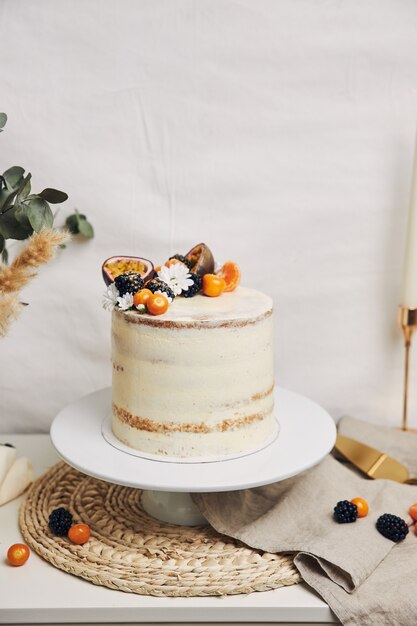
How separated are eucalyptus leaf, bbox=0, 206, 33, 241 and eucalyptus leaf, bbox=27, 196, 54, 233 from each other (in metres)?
0.03

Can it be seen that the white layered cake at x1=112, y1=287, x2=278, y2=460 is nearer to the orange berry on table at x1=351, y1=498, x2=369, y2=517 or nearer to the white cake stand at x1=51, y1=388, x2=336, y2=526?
the white cake stand at x1=51, y1=388, x2=336, y2=526

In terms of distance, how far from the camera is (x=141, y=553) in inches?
47.7

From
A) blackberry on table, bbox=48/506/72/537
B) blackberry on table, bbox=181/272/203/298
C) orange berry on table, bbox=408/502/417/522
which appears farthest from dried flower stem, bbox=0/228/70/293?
orange berry on table, bbox=408/502/417/522

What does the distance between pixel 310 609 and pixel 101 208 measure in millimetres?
951

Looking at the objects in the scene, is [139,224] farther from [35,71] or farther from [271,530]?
[271,530]

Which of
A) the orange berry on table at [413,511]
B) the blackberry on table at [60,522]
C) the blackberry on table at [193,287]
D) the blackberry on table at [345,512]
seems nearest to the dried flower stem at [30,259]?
the blackberry on table at [193,287]

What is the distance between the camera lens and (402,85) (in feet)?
5.25

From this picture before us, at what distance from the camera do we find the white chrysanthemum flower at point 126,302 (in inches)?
49.3

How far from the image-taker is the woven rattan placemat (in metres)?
1.13

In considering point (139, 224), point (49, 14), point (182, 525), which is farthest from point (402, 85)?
point (182, 525)

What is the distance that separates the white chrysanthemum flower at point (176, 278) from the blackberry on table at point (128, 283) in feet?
0.15

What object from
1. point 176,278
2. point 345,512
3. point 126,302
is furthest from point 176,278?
point 345,512

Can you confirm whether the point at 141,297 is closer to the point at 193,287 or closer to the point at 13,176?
the point at 193,287

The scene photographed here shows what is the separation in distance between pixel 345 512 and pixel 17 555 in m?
0.56
